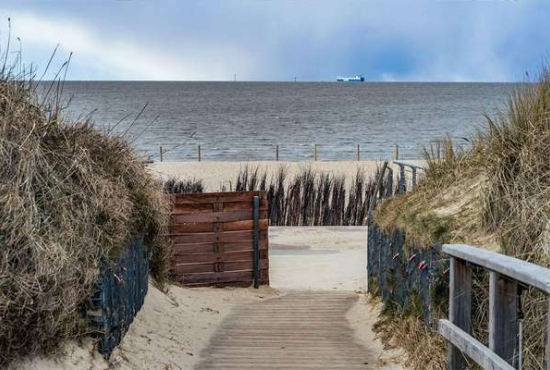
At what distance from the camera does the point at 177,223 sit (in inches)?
416

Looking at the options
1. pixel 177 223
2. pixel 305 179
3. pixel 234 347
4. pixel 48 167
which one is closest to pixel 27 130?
pixel 48 167

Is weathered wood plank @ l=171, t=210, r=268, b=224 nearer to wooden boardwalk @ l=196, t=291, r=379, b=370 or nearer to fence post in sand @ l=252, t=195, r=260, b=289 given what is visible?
fence post in sand @ l=252, t=195, r=260, b=289

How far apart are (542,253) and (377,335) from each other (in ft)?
10.4

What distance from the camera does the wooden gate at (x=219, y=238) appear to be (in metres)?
10.6

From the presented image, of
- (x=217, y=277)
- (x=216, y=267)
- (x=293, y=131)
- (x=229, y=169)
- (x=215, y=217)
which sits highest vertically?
(x=293, y=131)

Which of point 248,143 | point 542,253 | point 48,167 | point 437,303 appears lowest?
point 437,303

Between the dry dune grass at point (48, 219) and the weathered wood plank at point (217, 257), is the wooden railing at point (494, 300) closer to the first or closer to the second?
the dry dune grass at point (48, 219)

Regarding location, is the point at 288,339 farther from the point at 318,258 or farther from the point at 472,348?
the point at 318,258

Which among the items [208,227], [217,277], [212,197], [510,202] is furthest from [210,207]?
[510,202]

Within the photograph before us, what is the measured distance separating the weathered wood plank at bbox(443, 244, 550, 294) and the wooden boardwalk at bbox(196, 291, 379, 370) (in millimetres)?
2774

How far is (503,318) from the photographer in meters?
3.26

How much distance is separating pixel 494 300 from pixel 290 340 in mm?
4018

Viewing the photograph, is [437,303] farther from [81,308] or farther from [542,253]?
[81,308]

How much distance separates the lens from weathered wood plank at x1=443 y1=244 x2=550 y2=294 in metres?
2.70
